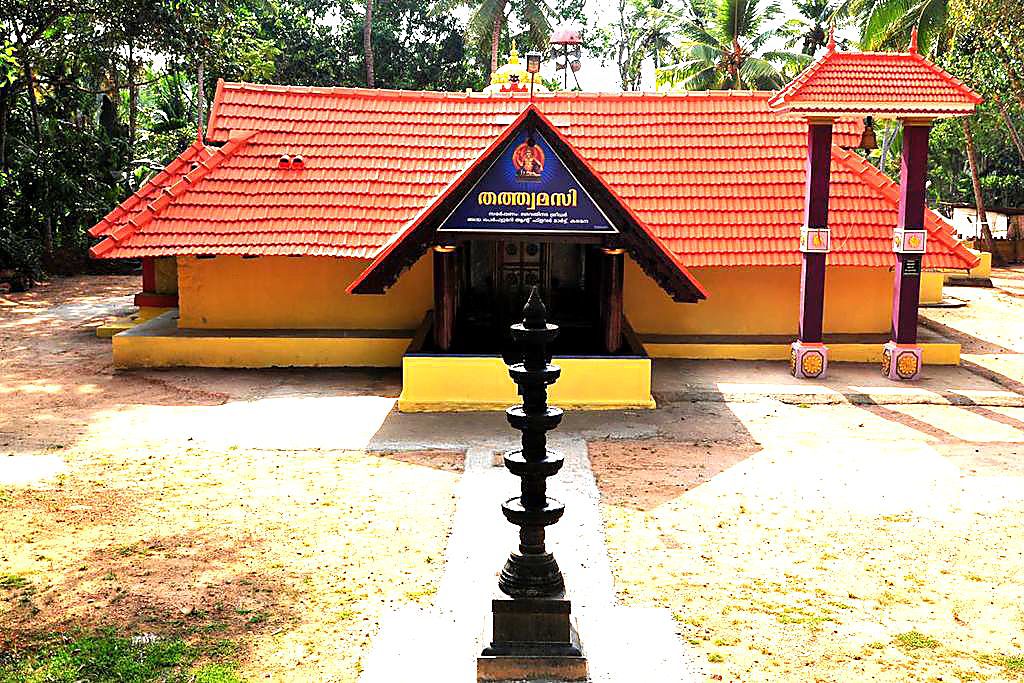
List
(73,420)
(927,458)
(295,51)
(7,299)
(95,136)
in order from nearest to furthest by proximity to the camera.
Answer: (927,458) < (73,420) < (7,299) < (95,136) < (295,51)

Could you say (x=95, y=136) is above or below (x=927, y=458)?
above

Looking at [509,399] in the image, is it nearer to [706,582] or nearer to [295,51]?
[706,582]

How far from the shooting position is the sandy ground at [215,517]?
684 cm

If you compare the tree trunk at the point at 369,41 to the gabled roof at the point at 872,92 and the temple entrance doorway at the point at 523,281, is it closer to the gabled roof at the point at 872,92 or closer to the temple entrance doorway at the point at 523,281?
the temple entrance doorway at the point at 523,281

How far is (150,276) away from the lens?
1800cm

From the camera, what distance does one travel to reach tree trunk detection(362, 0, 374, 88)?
124 ft

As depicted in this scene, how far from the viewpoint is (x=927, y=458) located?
10.6 m

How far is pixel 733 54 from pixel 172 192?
76.0 feet

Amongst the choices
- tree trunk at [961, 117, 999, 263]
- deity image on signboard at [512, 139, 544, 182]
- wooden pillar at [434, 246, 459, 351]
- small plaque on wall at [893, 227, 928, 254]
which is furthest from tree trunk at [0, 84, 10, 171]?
tree trunk at [961, 117, 999, 263]

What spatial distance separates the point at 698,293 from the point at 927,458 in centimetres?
331

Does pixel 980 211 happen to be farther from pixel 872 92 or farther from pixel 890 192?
pixel 872 92

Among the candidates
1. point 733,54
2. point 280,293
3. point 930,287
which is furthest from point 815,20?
point 280,293

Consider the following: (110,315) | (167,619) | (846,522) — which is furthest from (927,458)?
(110,315)

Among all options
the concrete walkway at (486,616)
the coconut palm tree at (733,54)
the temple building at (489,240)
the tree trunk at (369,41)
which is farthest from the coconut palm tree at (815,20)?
the concrete walkway at (486,616)
